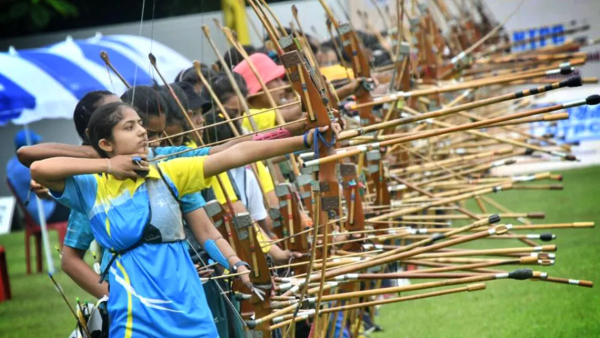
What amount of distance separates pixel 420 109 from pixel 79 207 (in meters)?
4.34

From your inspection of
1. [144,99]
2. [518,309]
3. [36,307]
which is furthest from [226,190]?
[36,307]

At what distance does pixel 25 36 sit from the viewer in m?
15.0

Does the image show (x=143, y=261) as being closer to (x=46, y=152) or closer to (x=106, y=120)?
(x=106, y=120)

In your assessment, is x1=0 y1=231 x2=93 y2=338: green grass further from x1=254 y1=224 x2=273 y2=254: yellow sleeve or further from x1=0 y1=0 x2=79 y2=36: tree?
x1=0 y1=0 x2=79 y2=36: tree

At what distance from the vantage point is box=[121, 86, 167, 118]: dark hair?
3603 millimetres

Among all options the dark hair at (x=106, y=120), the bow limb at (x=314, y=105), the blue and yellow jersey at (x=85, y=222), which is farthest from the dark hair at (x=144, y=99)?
the bow limb at (x=314, y=105)

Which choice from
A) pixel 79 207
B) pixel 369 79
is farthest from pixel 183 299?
pixel 369 79

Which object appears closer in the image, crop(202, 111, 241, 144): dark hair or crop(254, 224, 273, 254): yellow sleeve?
crop(254, 224, 273, 254): yellow sleeve

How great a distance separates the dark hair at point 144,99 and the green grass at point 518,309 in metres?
2.62

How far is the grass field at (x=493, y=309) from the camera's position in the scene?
228 inches

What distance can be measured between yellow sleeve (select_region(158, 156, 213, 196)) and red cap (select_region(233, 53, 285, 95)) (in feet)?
6.76

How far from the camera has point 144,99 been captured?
3629 millimetres

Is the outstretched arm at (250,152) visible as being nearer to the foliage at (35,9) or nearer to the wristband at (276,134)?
the wristband at (276,134)

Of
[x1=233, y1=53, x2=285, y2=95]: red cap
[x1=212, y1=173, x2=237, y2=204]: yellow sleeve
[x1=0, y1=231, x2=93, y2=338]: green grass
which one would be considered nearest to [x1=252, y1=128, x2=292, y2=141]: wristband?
[x1=212, y1=173, x2=237, y2=204]: yellow sleeve
